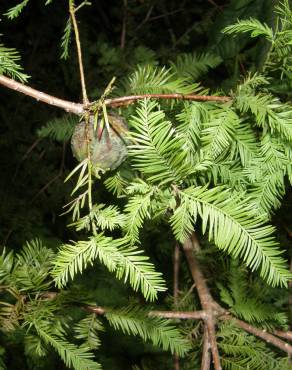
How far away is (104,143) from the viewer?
77 centimetres

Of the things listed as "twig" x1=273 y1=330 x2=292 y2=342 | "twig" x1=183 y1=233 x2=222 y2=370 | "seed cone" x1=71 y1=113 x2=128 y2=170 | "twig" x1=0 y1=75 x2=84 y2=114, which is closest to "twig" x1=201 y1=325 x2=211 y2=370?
"twig" x1=183 y1=233 x2=222 y2=370

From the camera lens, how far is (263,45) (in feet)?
4.14

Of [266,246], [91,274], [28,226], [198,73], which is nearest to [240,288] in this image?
[266,246]

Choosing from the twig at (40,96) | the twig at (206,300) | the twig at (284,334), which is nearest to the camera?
the twig at (40,96)

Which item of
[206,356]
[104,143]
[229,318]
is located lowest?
[206,356]

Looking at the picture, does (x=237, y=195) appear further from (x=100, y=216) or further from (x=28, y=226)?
(x=28, y=226)

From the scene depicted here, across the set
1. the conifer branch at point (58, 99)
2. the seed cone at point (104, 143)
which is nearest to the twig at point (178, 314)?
the seed cone at point (104, 143)

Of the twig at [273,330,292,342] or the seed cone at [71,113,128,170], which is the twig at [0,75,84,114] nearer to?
the seed cone at [71,113,128,170]

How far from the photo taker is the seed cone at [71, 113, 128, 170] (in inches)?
30.5

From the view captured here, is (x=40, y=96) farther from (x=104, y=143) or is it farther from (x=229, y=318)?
(x=229, y=318)

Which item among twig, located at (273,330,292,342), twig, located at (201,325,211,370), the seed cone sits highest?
the seed cone

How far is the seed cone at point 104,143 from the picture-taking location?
77 cm

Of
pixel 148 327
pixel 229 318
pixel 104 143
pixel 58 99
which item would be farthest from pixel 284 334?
pixel 58 99

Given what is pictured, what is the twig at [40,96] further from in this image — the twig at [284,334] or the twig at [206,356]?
the twig at [284,334]
